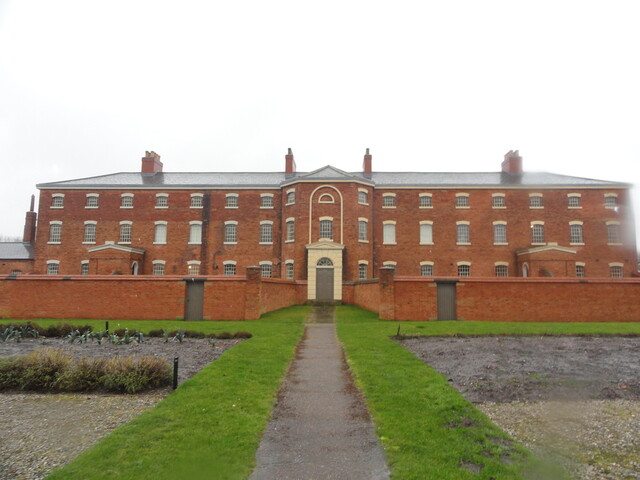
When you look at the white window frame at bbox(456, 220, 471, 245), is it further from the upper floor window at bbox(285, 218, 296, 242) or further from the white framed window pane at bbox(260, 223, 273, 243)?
the white framed window pane at bbox(260, 223, 273, 243)

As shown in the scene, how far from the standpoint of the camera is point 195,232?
120ft

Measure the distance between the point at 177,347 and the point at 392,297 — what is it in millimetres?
11350

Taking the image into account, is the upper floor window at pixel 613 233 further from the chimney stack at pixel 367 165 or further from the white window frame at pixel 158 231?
the white window frame at pixel 158 231

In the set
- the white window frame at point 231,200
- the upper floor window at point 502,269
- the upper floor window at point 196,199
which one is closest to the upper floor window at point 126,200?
the upper floor window at point 196,199

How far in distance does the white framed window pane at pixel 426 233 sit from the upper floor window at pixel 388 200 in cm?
308

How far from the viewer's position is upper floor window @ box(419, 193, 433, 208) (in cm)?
3669

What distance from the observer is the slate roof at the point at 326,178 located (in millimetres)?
36031

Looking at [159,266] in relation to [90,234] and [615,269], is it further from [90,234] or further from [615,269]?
[615,269]

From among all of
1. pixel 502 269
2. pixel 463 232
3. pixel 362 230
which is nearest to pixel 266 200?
pixel 362 230

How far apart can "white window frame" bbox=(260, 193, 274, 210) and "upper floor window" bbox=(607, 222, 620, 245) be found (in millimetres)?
27848

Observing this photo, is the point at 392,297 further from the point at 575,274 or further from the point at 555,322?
the point at 575,274

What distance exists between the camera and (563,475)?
15.4ft

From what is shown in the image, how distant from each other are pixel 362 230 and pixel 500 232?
1174cm

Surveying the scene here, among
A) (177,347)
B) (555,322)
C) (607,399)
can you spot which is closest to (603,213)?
(555,322)
